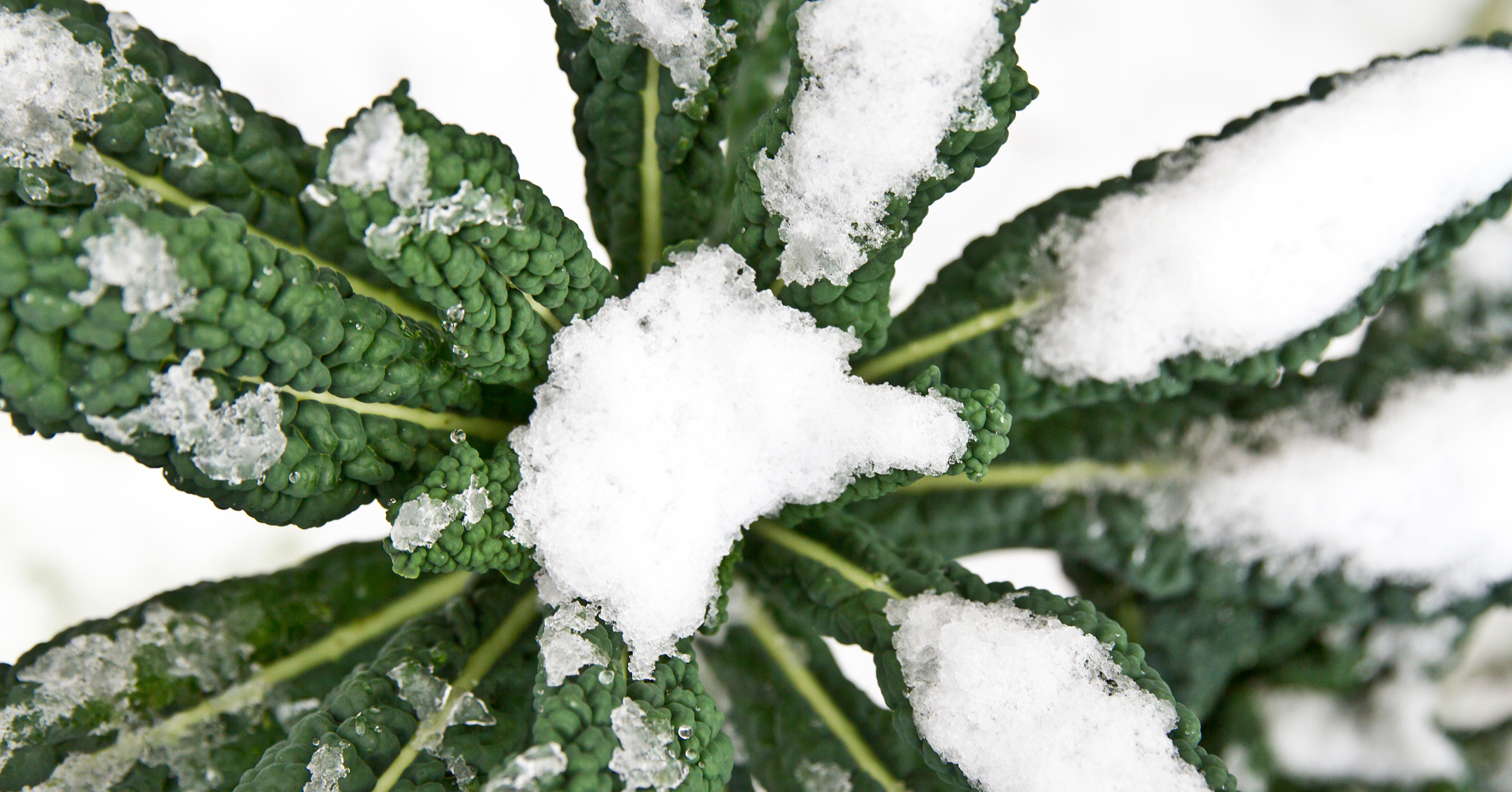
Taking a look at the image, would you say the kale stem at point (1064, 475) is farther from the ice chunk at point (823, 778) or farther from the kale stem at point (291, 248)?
the kale stem at point (291, 248)

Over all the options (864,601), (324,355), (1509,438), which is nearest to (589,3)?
(324,355)

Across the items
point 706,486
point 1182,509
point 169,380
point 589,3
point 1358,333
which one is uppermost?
point 1358,333

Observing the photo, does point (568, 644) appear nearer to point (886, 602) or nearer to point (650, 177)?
point (886, 602)

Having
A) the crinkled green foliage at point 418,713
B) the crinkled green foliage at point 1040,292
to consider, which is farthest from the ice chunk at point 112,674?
the crinkled green foliage at point 1040,292

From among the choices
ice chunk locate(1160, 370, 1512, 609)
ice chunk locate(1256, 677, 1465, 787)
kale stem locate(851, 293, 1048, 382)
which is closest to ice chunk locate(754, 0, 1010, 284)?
kale stem locate(851, 293, 1048, 382)

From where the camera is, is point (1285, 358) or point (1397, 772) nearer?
point (1285, 358)

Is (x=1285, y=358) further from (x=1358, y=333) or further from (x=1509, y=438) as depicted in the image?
(x=1358, y=333)

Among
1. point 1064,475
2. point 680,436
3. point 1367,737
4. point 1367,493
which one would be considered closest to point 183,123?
Result: point 680,436
